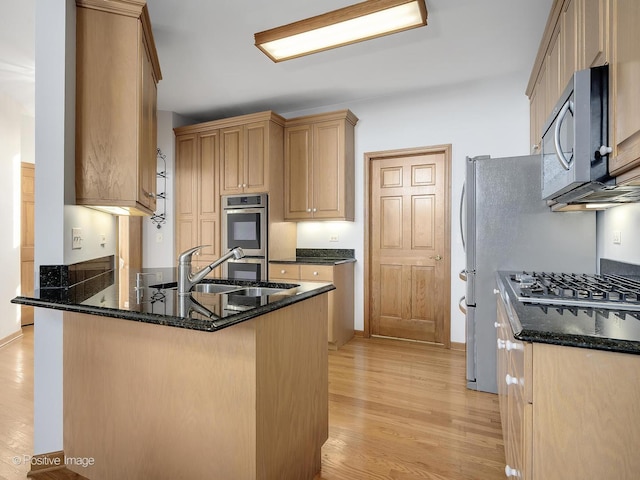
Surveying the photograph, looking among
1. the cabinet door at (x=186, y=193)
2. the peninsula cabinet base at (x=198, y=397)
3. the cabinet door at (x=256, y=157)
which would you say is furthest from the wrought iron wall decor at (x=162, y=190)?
the peninsula cabinet base at (x=198, y=397)

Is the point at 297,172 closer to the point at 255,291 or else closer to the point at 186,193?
the point at 186,193

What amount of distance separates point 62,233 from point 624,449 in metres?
2.30

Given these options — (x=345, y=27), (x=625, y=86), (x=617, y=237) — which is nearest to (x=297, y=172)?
(x=345, y=27)

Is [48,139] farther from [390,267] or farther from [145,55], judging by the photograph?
[390,267]

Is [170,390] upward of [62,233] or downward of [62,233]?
downward

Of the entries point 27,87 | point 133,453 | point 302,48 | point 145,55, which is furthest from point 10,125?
point 133,453

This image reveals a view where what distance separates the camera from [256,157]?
13.2 feet

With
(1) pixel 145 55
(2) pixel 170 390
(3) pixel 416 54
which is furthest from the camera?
(3) pixel 416 54

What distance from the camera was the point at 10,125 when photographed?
4.00 m

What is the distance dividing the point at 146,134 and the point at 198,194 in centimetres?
230

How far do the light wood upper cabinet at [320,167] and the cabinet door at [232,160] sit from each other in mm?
512

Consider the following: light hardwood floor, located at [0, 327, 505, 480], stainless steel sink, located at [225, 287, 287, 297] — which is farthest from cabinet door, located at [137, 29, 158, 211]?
light hardwood floor, located at [0, 327, 505, 480]

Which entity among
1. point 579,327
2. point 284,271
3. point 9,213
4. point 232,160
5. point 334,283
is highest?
point 232,160

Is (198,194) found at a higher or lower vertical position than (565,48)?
lower
